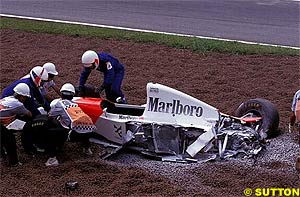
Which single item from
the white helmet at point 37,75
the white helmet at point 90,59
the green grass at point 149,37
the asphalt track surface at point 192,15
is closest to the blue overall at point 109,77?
the white helmet at point 90,59

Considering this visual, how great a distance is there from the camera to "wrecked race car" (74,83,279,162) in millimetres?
9625

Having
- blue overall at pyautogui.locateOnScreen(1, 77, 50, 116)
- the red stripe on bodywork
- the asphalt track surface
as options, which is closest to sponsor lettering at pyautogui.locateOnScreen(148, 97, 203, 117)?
the red stripe on bodywork

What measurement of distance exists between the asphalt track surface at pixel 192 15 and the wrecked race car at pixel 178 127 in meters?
8.31

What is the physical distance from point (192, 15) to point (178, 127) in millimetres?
12349

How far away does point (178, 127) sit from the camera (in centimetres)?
979

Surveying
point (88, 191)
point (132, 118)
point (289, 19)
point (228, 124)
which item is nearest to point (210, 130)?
point (228, 124)

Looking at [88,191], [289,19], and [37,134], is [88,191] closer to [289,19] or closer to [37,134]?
[37,134]

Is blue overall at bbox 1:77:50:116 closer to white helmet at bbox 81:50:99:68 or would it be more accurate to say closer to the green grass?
white helmet at bbox 81:50:99:68

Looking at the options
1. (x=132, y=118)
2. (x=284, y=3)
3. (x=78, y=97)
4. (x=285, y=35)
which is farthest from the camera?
(x=284, y=3)

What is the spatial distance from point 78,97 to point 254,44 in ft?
25.7

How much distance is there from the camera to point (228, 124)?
996 cm

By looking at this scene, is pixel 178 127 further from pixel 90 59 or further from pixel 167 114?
pixel 90 59

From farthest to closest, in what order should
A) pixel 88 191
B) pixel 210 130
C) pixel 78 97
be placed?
pixel 78 97 → pixel 210 130 → pixel 88 191

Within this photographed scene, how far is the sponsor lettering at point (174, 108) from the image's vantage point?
32.8ft
